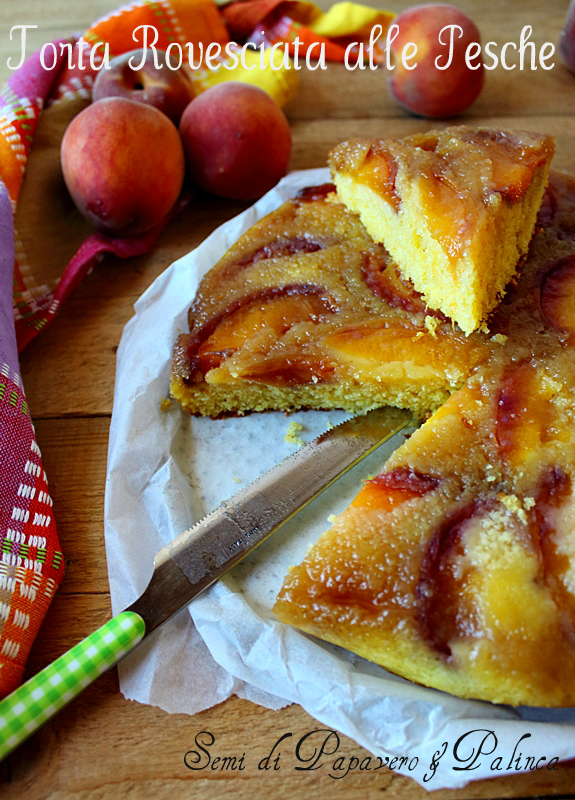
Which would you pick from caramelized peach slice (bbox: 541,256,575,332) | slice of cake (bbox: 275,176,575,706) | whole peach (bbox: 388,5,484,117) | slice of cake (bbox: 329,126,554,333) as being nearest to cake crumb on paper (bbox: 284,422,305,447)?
slice of cake (bbox: 275,176,575,706)

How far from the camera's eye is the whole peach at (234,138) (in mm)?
2537

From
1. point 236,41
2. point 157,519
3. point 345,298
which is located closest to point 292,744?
point 157,519

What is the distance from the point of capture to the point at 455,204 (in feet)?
6.34

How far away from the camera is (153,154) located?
94.3 inches

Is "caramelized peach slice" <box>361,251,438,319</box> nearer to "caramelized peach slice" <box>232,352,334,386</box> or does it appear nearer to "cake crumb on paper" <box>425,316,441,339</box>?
"cake crumb on paper" <box>425,316,441,339</box>

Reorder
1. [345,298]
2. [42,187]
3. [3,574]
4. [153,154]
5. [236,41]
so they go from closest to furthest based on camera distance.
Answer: [3,574]
[345,298]
[153,154]
[42,187]
[236,41]

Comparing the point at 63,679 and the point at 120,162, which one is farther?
the point at 120,162

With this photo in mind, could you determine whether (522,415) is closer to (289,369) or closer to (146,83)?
(289,369)

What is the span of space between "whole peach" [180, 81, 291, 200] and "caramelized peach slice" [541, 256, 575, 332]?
1.19 meters

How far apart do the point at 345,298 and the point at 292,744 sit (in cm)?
123

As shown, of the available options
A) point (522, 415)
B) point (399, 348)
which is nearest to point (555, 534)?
point (522, 415)

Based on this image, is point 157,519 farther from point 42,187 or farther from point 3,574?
point 42,187

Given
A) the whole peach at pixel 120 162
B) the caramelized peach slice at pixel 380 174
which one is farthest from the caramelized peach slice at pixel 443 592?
the whole peach at pixel 120 162

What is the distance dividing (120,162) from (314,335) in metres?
0.99
